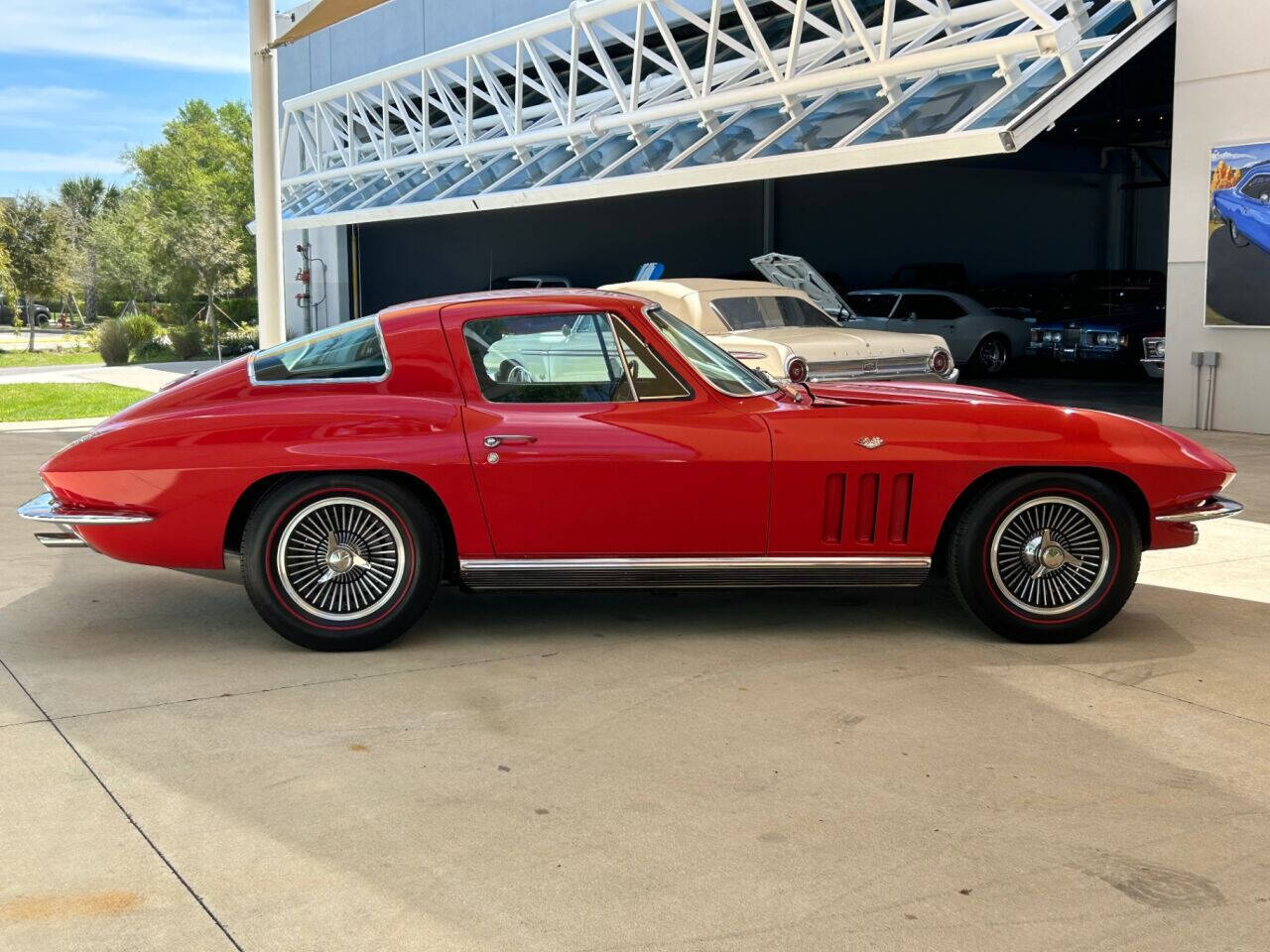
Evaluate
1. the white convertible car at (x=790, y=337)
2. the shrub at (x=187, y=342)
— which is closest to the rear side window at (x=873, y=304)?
the white convertible car at (x=790, y=337)

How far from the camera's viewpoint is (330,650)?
5473 mm

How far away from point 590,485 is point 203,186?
48.2 meters

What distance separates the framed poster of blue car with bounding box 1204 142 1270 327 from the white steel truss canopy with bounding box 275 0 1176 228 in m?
1.54

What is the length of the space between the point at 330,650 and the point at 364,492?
66 cm

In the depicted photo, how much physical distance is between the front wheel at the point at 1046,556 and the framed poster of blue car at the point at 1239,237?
28.8 feet

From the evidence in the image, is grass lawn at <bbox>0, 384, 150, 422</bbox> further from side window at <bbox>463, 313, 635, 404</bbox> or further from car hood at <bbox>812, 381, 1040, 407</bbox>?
car hood at <bbox>812, 381, 1040, 407</bbox>

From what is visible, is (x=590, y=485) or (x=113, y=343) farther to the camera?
(x=113, y=343)

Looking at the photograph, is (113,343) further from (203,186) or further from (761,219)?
(203,186)

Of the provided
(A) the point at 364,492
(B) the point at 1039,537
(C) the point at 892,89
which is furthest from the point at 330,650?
(C) the point at 892,89

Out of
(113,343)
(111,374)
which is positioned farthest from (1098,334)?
(113,343)

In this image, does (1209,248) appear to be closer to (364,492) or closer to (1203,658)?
(1203,658)

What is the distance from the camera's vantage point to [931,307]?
70.3 ft

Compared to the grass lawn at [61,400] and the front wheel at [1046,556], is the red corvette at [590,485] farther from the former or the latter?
the grass lawn at [61,400]

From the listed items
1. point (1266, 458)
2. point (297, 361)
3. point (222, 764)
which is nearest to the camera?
point (222, 764)
